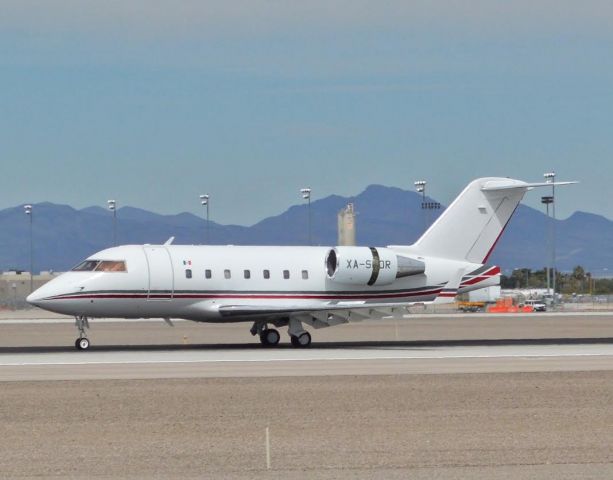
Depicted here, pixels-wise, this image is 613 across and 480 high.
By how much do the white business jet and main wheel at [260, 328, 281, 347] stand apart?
0.03 metres

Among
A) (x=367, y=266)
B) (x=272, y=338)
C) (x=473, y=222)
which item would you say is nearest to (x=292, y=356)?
(x=272, y=338)

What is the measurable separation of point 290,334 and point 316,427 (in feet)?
63.9

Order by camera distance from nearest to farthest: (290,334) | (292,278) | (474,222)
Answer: (290,334) < (292,278) < (474,222)

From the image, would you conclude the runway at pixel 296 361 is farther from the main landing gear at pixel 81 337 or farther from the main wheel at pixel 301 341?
the main wheel at pixel 301 341

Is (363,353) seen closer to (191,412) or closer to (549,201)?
(191,412)

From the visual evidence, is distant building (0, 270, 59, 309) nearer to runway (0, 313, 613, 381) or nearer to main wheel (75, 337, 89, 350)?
runway (0, 313, 613, 381)

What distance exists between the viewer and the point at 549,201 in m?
110

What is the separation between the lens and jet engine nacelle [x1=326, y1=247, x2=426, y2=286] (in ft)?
134

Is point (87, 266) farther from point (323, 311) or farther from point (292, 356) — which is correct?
point (292, 356)

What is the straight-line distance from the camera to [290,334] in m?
40.1

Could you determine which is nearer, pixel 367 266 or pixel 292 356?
pixel 292 356

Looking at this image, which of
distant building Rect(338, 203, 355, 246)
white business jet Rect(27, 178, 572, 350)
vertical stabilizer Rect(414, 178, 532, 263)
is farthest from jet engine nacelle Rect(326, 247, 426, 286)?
distant building Rect(338, 203, 355, 246)

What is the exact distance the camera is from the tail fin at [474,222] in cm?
4269

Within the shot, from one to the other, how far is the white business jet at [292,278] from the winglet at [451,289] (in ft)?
0.11
